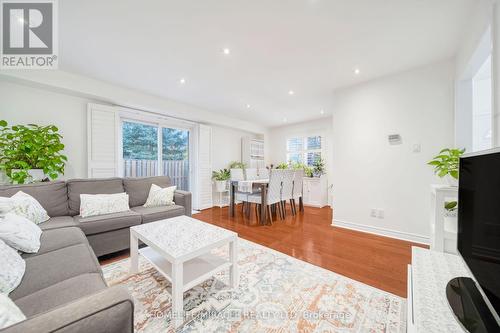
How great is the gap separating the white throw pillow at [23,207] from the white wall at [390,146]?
4.00m

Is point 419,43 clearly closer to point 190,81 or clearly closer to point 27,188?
point 190,81

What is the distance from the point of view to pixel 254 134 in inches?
247

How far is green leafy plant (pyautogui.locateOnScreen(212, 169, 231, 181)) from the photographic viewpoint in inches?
192

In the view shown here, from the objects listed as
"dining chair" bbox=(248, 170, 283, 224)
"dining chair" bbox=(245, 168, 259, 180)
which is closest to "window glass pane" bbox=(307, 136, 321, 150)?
"dining chair" bbox=(245, 168, 259, 180)

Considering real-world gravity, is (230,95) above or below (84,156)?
above

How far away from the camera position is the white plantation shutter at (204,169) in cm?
463

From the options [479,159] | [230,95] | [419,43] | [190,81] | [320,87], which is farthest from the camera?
[230,95]

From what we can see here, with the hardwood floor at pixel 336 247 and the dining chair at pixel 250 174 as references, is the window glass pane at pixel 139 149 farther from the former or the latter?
the dining chair at pixel 250 174

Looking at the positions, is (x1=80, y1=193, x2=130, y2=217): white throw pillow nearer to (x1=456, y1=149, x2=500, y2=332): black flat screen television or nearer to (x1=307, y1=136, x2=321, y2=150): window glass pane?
(x1=456, y1=149, x2=500, y2=332): black flat screen television

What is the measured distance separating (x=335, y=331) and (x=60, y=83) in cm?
426

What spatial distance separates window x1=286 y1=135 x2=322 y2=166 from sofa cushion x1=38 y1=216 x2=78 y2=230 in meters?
5.23

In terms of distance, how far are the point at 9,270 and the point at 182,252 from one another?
87 centimetres

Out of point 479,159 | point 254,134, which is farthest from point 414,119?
point 254,134

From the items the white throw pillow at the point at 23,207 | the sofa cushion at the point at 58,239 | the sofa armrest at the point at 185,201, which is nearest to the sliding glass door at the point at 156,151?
the sofa armrest at the point at 185,201
